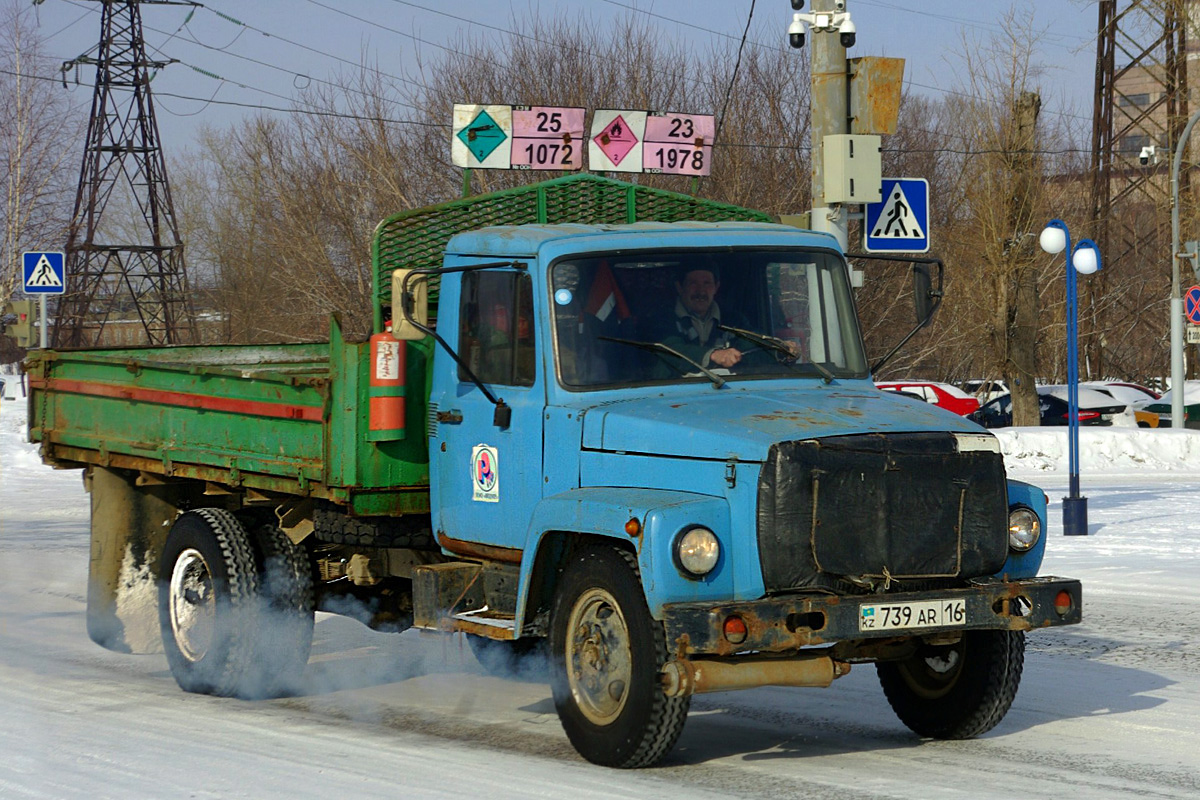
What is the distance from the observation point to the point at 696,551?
602 cm

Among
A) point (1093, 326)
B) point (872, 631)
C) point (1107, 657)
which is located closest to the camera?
point (872, 631)

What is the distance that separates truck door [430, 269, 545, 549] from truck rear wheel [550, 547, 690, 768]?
688 mm

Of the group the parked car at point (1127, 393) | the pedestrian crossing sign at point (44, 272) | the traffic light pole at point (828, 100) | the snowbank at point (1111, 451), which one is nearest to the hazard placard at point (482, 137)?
the traffic light pole at point (828, 100)

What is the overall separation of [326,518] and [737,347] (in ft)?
8.02

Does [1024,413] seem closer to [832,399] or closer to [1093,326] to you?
[1093,326]

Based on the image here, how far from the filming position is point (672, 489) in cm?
632

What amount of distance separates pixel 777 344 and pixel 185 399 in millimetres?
3562

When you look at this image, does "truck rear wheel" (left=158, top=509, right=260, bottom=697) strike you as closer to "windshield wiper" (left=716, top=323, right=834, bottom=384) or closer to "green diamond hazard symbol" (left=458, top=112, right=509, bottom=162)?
"windshield wiper" (left=716, top=323, right=834, bottom=384)

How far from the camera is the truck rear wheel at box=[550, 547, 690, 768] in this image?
20.1 feet

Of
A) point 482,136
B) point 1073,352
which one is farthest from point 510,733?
point 1073,352

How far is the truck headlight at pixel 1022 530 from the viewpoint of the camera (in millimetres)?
6648

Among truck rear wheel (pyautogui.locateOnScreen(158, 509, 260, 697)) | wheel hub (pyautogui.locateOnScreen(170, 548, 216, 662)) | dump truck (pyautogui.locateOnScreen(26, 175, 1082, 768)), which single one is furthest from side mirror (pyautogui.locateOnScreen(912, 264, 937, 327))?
wheel hub (pyautogui.locateOnScreen(170, 548, 216, 662))

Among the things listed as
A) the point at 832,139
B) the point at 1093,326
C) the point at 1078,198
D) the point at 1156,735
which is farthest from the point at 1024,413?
the point at 1156,735

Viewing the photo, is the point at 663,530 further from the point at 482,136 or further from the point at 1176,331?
the point at 1176,331
